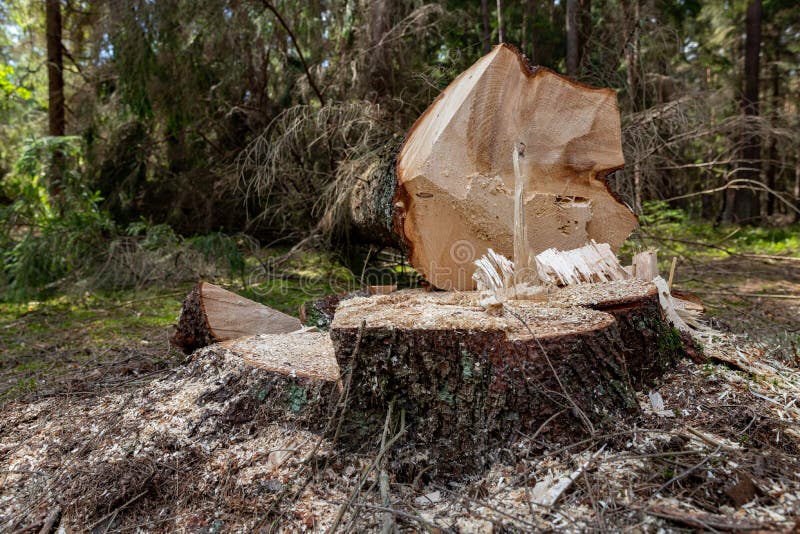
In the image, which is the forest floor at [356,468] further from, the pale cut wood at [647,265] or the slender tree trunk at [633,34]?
the slender tree trunk at [633,34]

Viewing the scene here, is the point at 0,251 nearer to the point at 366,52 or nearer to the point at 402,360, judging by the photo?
the point at 366,52

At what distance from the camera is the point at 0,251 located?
4.80 meters

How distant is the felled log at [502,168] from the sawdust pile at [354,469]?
3.21ft

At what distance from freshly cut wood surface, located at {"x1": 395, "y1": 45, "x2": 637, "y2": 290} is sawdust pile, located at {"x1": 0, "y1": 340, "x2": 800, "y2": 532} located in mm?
987

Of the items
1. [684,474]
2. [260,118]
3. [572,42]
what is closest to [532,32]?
[572,42]

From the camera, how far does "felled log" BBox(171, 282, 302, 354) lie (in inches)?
103

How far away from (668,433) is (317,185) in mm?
3765

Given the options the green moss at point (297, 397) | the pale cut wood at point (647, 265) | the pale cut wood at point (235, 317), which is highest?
the pale cut wood at point (647, 265)

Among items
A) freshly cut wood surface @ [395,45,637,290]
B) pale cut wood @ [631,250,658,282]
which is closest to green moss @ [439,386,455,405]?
freshly cut wood surface @ [395,45,637,290]

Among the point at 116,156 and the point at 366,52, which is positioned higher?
the point at 366,52

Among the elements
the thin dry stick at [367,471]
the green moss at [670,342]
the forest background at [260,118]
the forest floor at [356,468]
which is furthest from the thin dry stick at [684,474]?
the forest background at [260,118]

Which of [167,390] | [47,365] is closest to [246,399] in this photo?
[167,390]

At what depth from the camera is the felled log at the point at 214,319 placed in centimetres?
261

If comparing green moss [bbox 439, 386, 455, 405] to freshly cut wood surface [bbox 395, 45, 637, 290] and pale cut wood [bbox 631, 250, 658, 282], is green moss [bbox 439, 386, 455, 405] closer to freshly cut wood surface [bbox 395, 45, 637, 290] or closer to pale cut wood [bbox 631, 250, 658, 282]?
freshly cut wood surface [bbox 395, 45, 637, 290]
